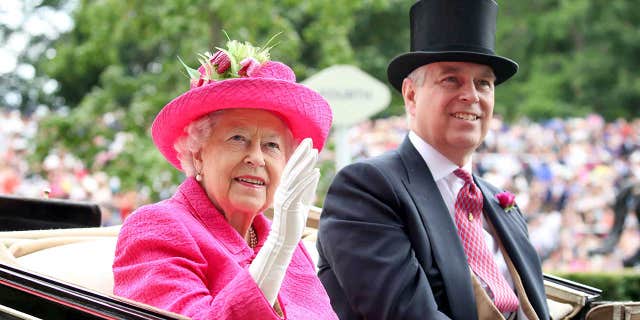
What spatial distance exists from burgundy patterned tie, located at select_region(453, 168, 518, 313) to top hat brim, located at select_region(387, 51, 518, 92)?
0.38 metres

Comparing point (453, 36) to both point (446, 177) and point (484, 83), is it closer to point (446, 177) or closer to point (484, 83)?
point (484, 83)

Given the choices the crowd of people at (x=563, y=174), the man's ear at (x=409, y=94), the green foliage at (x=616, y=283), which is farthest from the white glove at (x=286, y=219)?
the crowd of people at (x=563, y=174)

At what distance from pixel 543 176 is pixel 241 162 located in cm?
1075

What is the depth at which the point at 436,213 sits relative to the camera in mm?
2961

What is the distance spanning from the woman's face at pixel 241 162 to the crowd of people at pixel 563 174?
6600 mm

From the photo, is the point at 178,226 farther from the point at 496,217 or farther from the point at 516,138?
the point at 516,138

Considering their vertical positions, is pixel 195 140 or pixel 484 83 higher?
pixel 484 83

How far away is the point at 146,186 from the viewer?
7793 millimetres

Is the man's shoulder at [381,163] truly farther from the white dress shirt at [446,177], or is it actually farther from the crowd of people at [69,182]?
the crowd of people at [69,182]

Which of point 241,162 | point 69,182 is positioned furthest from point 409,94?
point 69,182

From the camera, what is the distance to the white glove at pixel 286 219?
2043mm

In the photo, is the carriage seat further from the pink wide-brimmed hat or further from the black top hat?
the black top hat

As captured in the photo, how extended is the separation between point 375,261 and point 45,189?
124 centimetres

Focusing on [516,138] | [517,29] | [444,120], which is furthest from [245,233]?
[517,29]
